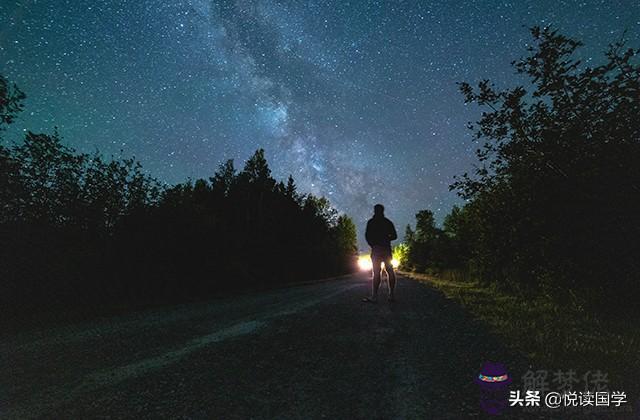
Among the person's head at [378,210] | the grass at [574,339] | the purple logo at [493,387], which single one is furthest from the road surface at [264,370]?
the person's head at [378,210]

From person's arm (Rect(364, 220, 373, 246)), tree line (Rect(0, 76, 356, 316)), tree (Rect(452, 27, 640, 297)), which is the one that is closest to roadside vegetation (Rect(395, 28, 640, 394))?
tree (Rect(452, 27, 640, 297))

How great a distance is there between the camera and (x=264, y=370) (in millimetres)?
3861

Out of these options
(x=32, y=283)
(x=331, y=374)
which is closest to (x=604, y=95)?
(x=331, y=374)

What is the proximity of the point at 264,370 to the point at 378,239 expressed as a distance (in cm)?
569

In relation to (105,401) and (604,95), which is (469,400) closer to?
(105,401)

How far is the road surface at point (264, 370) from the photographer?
2926mm

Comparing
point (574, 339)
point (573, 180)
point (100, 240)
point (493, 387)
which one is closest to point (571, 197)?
point (573, 180)

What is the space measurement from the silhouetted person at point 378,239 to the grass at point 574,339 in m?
2.54

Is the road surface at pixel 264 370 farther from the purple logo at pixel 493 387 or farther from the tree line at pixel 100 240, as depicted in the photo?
the tree line at pixel 100 240

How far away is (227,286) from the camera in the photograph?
2309 cm

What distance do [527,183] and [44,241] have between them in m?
17.0

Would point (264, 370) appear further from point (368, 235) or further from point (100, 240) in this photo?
point (100, 240)

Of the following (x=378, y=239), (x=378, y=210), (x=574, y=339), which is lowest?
(x=574, y=339)

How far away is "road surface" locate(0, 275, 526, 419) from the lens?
2.93m
